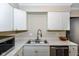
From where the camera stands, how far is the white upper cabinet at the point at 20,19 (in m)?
2.31

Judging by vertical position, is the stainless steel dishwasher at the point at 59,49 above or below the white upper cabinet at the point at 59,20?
below

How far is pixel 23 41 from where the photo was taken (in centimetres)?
238

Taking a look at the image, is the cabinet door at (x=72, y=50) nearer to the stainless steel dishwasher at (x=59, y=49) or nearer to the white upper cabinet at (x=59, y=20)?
the stainless steel dishwasher at (x=59, y=49)

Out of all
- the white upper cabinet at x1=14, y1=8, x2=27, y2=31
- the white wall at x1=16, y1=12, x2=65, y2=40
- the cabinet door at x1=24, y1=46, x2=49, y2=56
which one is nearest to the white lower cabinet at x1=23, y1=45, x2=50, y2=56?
the cabinet door at x1=24, y1=46, x2=49, y2=56

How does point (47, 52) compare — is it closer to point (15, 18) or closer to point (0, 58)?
point (15, 18)

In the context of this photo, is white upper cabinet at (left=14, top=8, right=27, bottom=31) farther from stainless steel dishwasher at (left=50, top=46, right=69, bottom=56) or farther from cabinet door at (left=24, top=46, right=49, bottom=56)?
stainless steel dishwasher at (left=50, top=46, right=69, bottom=56)

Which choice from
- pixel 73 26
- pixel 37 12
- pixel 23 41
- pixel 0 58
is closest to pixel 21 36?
pixel 23 41

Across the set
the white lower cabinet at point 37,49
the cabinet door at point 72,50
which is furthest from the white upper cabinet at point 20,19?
the cabinet door at point 72,50

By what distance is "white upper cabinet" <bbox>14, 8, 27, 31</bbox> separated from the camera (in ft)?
7.59

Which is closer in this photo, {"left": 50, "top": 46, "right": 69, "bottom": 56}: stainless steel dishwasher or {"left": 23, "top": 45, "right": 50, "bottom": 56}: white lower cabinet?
{"left": 23, "top": 45, "right": 50, "bottom": 56}: white lower cabinet

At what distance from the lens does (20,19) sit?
7.98 ft

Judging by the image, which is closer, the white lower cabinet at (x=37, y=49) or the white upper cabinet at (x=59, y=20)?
the white lower cabinet at (x=37, y=49)

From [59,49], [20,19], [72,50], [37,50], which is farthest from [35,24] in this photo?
[72,50]

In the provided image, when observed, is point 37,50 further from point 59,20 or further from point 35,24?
point 59,20
